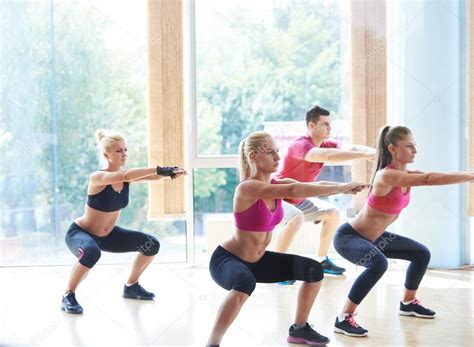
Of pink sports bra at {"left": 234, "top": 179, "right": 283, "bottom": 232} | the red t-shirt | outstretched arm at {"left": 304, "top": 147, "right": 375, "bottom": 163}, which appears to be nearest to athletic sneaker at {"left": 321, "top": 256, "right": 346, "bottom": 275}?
the red t-shirt

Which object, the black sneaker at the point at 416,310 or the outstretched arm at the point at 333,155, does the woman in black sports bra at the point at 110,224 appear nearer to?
the outstretched arm at the point at 333,155

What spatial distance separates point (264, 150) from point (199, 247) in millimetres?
1247

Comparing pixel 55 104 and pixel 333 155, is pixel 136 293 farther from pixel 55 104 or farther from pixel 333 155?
pixel 55 104

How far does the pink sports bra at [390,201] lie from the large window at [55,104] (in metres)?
1.19

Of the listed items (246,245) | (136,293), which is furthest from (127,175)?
(246,245)

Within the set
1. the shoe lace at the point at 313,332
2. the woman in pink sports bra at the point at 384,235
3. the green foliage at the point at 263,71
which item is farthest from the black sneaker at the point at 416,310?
the green foliage at the point at 263,71

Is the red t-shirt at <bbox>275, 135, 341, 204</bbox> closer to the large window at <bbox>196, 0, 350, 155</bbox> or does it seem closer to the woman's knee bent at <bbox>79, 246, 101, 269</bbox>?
the large window at <bbox>196, 0, 350, 155</bbox>

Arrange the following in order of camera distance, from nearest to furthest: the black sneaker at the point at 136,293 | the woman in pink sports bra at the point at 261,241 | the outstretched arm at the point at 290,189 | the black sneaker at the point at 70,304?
the outstretched arm at the point at 290,189 < the woman in pink sports bra at the point at 261,241 < the black sneaker at the point at 70,304 < the black sneaker at the point at 136,293

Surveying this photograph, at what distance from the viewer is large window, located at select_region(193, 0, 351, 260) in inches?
138

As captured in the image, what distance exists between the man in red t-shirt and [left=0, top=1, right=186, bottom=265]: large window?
0.63m

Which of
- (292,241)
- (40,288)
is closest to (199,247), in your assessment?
(292,241)

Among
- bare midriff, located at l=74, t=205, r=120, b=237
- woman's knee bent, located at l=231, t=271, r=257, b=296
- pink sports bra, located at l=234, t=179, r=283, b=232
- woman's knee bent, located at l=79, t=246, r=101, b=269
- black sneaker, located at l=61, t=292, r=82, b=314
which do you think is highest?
pink sports bra, located at l=234, t=179, r=283, b=232

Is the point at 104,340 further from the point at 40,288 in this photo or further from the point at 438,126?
the point at 438,126

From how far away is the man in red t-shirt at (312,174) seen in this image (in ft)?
10.2
